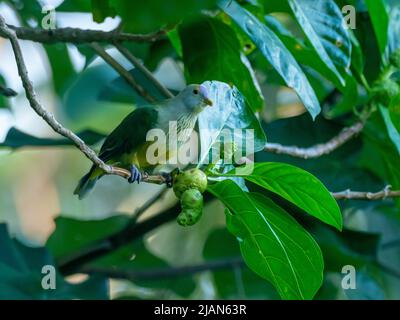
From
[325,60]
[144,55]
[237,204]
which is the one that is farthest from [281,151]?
[144,55]

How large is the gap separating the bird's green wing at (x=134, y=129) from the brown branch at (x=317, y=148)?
36cm

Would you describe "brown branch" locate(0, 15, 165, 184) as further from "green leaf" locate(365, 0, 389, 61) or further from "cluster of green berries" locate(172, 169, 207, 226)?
"green leaf" locate(365, 0, 389, 61)

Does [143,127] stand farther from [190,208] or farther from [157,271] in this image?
[190,208]

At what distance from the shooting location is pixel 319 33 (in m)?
1.62

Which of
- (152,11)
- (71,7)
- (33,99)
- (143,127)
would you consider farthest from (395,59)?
(152,11)

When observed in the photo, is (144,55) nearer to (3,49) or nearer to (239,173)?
(239,173)

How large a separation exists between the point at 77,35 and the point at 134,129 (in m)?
0.36

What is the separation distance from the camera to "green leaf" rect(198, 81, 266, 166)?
4.77ft

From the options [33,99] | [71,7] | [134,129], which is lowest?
[33,99]

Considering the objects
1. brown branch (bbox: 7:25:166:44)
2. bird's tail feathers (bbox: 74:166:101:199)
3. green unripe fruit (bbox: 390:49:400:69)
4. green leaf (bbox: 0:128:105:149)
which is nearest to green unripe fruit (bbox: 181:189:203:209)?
brown branch (bbox: 7:25:166:44)

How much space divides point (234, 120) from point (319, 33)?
324 millimetres

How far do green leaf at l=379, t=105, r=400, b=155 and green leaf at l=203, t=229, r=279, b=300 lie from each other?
0.79 m

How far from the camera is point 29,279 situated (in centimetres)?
191

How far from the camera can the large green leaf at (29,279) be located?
6.21ft
